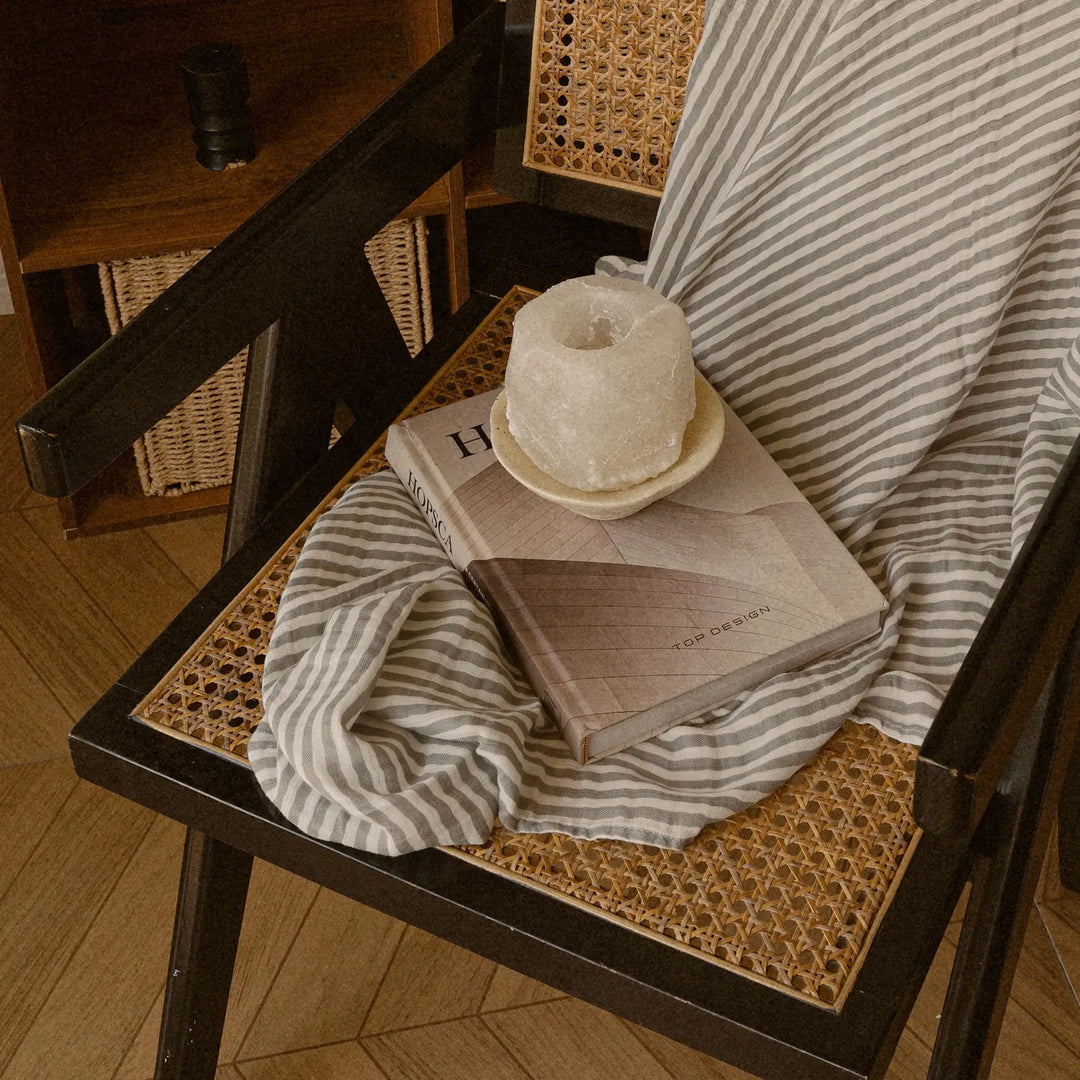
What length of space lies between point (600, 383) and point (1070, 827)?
2.01ft

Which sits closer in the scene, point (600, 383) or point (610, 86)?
point (600, 383)

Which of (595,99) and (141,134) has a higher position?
(595,99)

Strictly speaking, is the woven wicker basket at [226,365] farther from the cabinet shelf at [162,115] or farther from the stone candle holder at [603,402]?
the stone candle holder at [603,402]

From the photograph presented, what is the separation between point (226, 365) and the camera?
128 centimetres

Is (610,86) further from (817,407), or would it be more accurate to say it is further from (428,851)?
(428,851)

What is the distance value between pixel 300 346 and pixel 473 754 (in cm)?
29

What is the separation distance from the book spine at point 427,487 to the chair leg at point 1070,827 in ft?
1.57

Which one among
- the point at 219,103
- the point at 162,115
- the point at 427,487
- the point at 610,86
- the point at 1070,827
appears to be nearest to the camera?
the point at 427,487

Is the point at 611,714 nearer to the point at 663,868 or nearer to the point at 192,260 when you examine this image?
the point at 663,868

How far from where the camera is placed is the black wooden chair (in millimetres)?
590

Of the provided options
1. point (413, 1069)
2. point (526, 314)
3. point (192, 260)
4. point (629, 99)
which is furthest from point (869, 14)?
point (413, 1069)

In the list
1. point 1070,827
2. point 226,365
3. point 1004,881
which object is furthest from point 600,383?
point 226,365

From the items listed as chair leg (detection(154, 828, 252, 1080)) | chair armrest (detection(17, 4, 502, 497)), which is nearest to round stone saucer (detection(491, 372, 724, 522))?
chair armrest (detection(17, 4, 502, 497))

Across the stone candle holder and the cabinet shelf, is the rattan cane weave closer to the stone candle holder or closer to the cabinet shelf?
the stone candle holder
